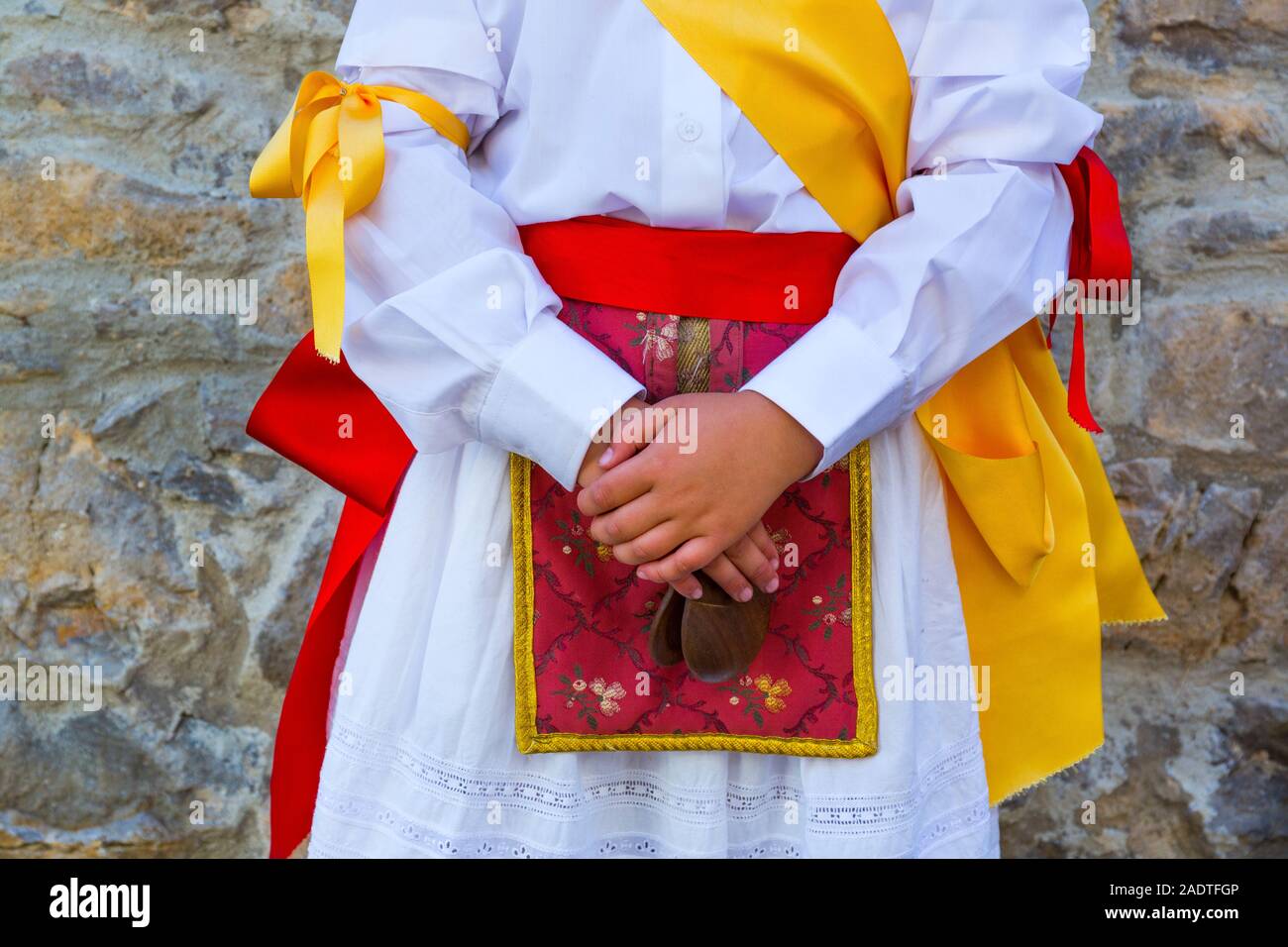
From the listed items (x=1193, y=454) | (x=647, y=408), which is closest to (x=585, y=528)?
(x=647, y=408)

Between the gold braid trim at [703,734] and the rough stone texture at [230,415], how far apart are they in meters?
0.63

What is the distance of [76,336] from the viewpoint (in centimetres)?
142

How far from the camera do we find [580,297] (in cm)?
94

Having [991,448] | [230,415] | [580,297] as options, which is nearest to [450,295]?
[580,297]

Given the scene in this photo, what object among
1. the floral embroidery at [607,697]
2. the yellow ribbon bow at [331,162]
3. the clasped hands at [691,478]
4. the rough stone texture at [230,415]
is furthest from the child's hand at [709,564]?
the rough stone texture at [230,415]

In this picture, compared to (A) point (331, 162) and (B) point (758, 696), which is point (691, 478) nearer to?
(B) point (758, 696)

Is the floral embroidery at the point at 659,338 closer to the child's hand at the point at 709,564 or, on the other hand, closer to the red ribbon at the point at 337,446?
the child's hand at the point at 709,564

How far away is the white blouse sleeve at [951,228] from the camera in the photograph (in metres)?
0.86

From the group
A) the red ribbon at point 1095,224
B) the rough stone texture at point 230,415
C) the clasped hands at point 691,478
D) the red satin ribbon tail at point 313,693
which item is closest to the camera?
the clasped hands at point 691,478

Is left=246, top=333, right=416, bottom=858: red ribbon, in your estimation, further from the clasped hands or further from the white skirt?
the clasped hands

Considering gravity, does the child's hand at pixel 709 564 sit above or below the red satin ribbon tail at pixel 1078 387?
below

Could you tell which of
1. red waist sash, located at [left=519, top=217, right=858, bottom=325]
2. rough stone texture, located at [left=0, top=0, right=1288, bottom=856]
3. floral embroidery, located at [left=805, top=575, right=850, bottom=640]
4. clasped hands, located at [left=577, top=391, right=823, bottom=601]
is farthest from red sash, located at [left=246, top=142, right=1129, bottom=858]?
rough stone texture, located at [left=0, top=0, right=1288, bottom=856]

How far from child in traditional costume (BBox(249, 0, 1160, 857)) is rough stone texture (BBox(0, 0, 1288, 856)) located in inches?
21.2

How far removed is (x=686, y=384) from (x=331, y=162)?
320 millimetres
